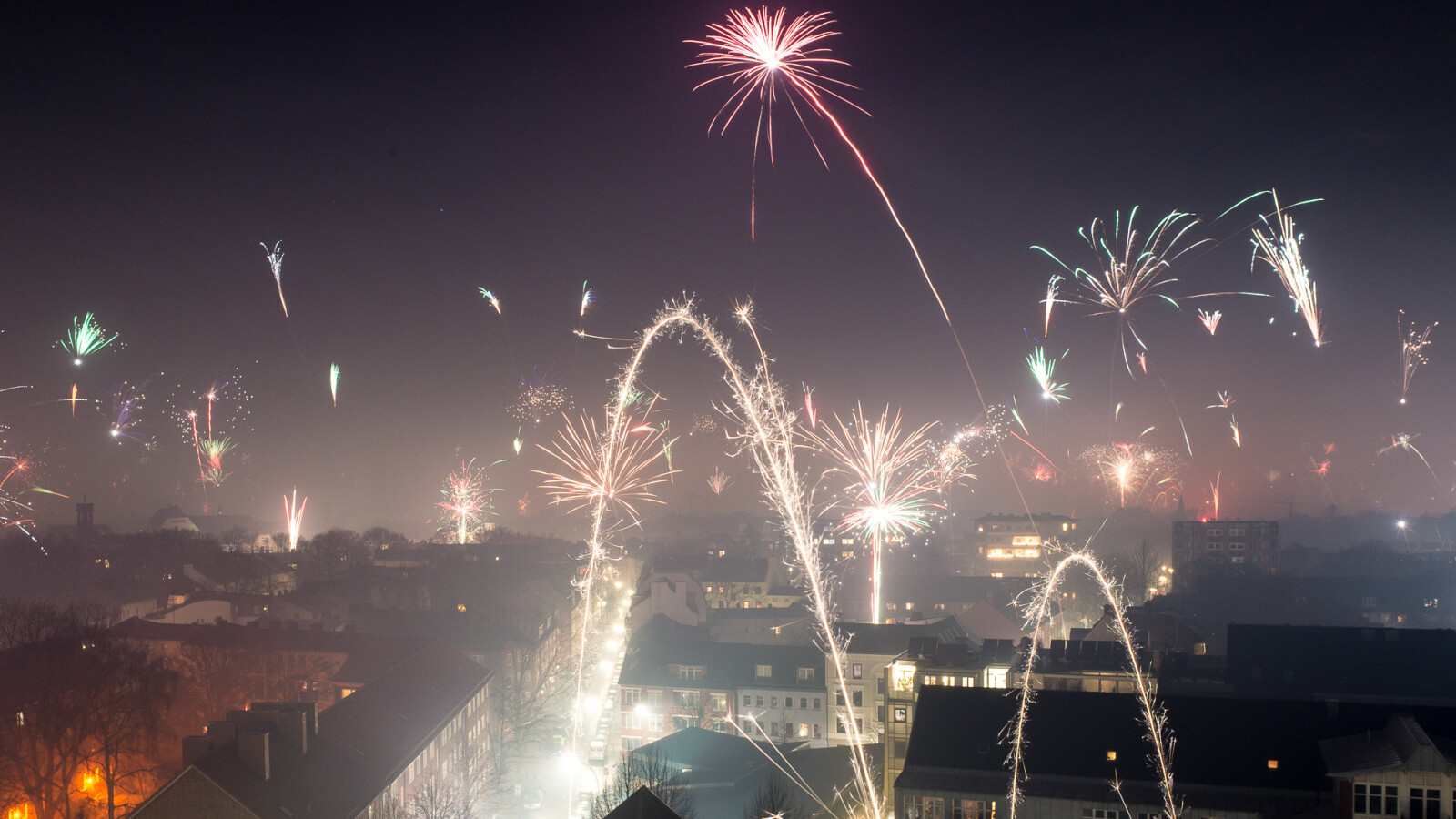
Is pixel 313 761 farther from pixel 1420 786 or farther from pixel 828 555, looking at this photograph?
pixel 828 555

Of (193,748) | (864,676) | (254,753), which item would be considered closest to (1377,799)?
(864,676)

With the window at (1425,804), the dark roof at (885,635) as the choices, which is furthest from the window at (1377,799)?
the dark roof at (885,635)

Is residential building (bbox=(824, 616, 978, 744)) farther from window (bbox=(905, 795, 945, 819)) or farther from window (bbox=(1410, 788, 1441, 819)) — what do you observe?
window (bbox=(1410, 788, 1441, 819))

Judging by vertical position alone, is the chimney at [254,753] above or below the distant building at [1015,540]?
below

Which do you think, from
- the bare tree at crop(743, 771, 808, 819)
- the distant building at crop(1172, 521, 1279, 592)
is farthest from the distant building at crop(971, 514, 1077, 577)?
the bare tree at crop(743, 771, 808, 819)

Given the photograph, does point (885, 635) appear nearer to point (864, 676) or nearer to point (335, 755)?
point (864, 676)

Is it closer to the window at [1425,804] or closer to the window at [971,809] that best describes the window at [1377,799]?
the window at [1425,804]
